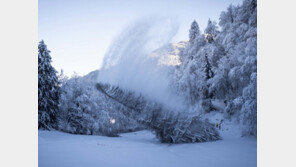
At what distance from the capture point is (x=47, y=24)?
2.93 metres

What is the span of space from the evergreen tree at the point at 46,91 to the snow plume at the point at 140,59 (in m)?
7.08

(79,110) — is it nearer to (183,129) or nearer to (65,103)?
(65,103)

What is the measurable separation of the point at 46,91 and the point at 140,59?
→ 8172mm

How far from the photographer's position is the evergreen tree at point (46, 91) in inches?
360

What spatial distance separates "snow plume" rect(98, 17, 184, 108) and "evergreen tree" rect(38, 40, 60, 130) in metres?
7.08

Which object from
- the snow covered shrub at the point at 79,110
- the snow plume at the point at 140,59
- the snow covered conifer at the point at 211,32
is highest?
the snow covered conifer at the point at 211,32

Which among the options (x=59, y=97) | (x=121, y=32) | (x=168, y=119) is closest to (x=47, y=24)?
(x=121, y=32)

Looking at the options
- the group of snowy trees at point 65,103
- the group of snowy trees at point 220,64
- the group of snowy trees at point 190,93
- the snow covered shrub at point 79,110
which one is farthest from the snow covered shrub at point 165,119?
the snow covered shrub at point 79,110

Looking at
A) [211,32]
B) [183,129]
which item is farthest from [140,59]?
[211,32]

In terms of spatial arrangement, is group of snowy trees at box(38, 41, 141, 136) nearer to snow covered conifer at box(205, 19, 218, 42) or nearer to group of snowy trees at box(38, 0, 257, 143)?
group of snowy trees at box(38, 0, 257, 143)

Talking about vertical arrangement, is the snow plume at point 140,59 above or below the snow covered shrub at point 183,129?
above

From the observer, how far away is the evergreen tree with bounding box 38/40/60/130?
9142 mm

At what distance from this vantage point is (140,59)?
4.38m

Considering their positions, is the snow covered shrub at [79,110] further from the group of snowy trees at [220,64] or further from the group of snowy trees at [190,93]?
the group of snowy trees at [220,64]
